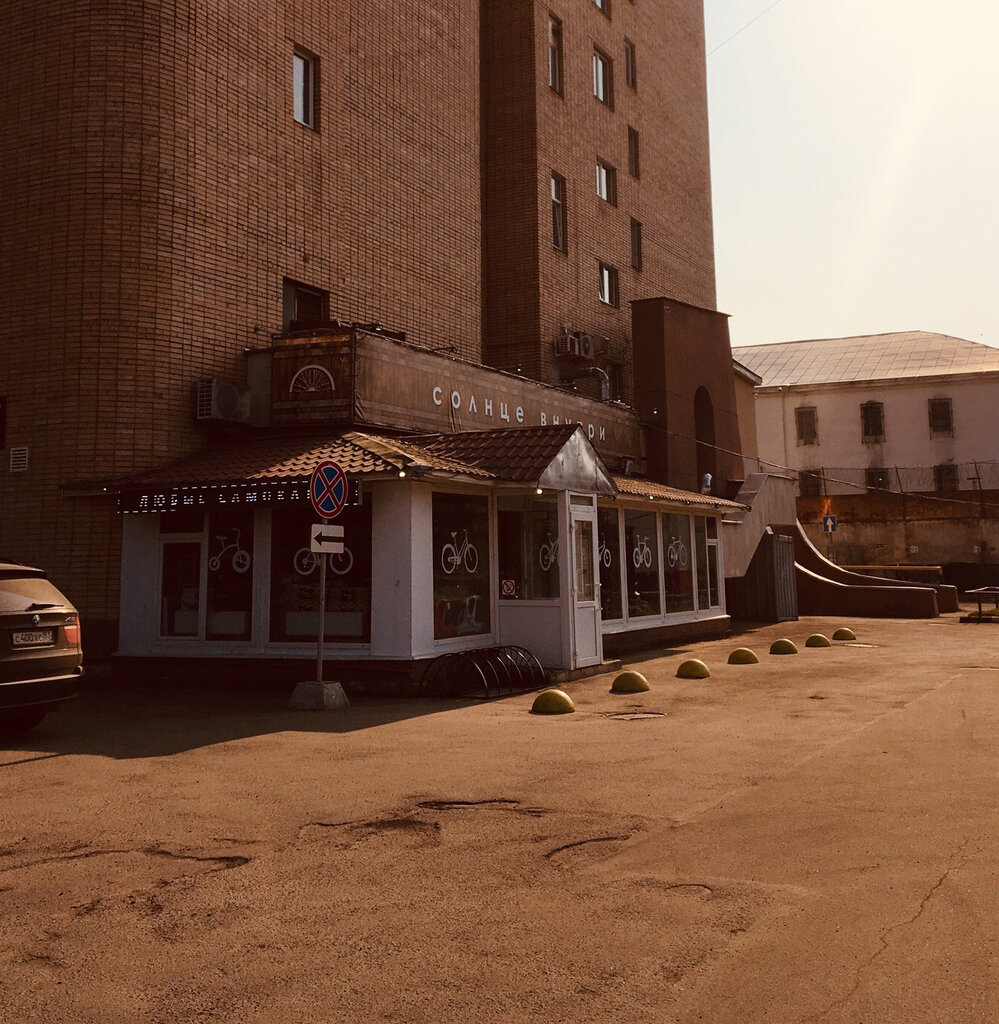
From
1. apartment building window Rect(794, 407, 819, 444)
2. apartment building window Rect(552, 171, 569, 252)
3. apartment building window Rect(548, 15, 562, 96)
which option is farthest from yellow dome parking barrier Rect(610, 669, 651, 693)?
A: apartment building window Rect(794, 407, 819, 444)

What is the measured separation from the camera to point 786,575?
95.2 ft

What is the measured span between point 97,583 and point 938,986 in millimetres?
13018

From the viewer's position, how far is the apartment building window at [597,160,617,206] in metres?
27.3

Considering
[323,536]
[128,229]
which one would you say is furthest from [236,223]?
[323,536]

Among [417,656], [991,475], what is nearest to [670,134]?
[417,656]

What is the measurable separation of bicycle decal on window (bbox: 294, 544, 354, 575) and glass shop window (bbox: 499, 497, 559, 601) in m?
2.59

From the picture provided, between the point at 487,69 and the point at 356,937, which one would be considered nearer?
the point at 356,937

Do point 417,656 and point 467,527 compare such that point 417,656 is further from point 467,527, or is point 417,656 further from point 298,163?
point 298,163

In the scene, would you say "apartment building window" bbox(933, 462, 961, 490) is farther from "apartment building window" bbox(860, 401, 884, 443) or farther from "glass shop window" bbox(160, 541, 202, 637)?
"glass shop window" bbox(160, 541, 202, 637)

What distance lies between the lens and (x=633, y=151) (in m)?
29.2

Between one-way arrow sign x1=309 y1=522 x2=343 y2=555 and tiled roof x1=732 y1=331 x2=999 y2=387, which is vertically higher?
tiled roof x1=732 y1=331 x2=999 y2=387

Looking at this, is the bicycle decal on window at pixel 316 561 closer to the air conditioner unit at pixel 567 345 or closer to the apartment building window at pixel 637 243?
the air conditioner unit at pixel 567 345

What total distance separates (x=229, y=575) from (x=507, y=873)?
10.0m

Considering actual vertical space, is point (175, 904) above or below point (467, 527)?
below
